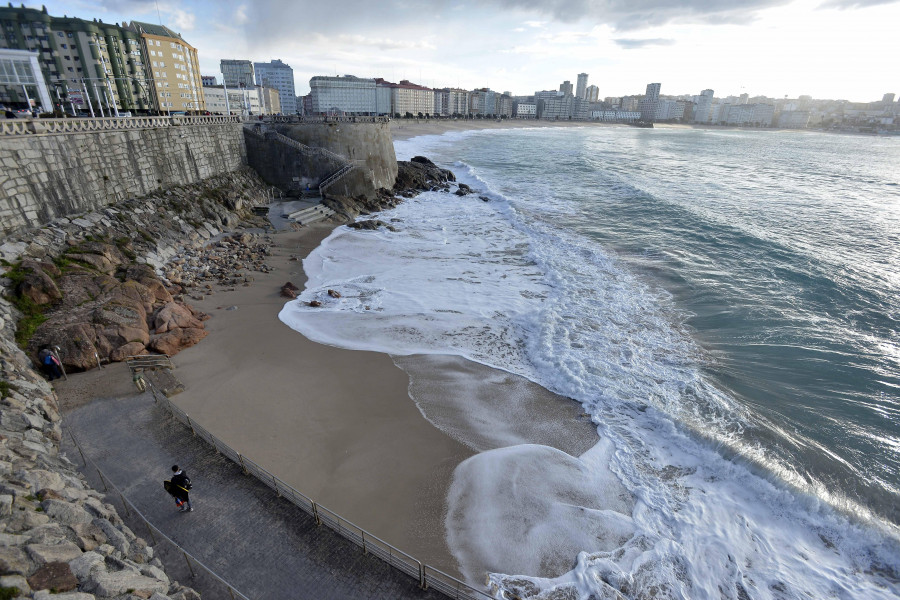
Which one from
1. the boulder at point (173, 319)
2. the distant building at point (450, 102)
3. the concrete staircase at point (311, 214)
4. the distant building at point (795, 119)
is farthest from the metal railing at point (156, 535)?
the distant building at point (795, 119)

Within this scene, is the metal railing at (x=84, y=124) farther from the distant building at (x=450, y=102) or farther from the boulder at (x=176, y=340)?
the distant building at (x=450, y=102)

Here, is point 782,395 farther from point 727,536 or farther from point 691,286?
point 691,286

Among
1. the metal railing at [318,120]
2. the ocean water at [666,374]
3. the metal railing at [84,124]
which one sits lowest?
the ocean water at [666,374]

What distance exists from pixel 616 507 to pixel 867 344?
1392 centimetres

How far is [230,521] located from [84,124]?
1950 cm

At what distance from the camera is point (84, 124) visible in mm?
18156

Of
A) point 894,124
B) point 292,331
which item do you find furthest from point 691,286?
point 894,124

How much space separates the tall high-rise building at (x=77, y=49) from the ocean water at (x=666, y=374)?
60.3m

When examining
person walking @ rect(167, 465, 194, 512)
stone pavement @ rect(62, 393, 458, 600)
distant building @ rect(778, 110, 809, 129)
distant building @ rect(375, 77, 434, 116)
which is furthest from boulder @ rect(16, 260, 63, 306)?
distant building @ rect(778, 110, 809, 129)

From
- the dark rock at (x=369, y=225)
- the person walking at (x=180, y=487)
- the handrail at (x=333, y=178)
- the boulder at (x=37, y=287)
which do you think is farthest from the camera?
the handrail at (x=333, y=178)

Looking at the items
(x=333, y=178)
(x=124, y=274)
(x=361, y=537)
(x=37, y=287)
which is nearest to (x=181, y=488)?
(x=361, y=537)

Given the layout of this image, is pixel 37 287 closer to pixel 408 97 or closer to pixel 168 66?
pixel 168 66

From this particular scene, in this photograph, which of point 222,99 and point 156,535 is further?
point 222,99

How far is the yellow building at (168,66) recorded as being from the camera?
69.4 metres
